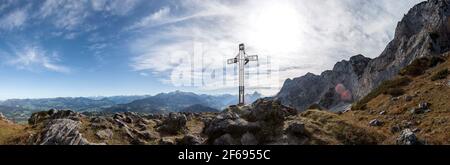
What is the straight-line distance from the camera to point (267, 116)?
3412cm

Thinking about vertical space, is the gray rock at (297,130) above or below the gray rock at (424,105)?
below

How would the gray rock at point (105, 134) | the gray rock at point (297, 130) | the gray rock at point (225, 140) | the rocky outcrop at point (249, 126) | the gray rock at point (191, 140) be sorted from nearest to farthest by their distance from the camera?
the gray rock at point (297, 130)
the gray rock at point (225, 140)
the rocky outcrop at point (249, 126)
the gray rock at point (105, 134)
the gray rock at point (191, 140)

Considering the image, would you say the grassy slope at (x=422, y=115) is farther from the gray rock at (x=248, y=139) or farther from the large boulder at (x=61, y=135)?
the large boulder at (x=61, y=135)

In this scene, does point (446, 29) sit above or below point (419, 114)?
above

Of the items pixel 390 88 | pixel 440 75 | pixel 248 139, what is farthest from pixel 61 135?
pixel 440 75

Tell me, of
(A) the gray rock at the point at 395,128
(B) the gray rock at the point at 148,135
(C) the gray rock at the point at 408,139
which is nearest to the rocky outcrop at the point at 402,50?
(A) the gray rock at the point at 395,128

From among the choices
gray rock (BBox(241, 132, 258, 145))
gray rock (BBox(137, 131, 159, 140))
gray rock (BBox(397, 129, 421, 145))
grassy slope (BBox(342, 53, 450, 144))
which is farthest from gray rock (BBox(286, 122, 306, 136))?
gray rock (BBox(137, 131, 159, 140))

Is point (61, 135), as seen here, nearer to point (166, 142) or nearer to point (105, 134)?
point (105, 134)

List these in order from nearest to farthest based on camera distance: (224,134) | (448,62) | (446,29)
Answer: (224,134) → (448,62) → (446,29)

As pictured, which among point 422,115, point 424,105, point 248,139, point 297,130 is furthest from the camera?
point 424,105

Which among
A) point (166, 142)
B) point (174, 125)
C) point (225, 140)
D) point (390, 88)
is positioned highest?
point (390, 88)
